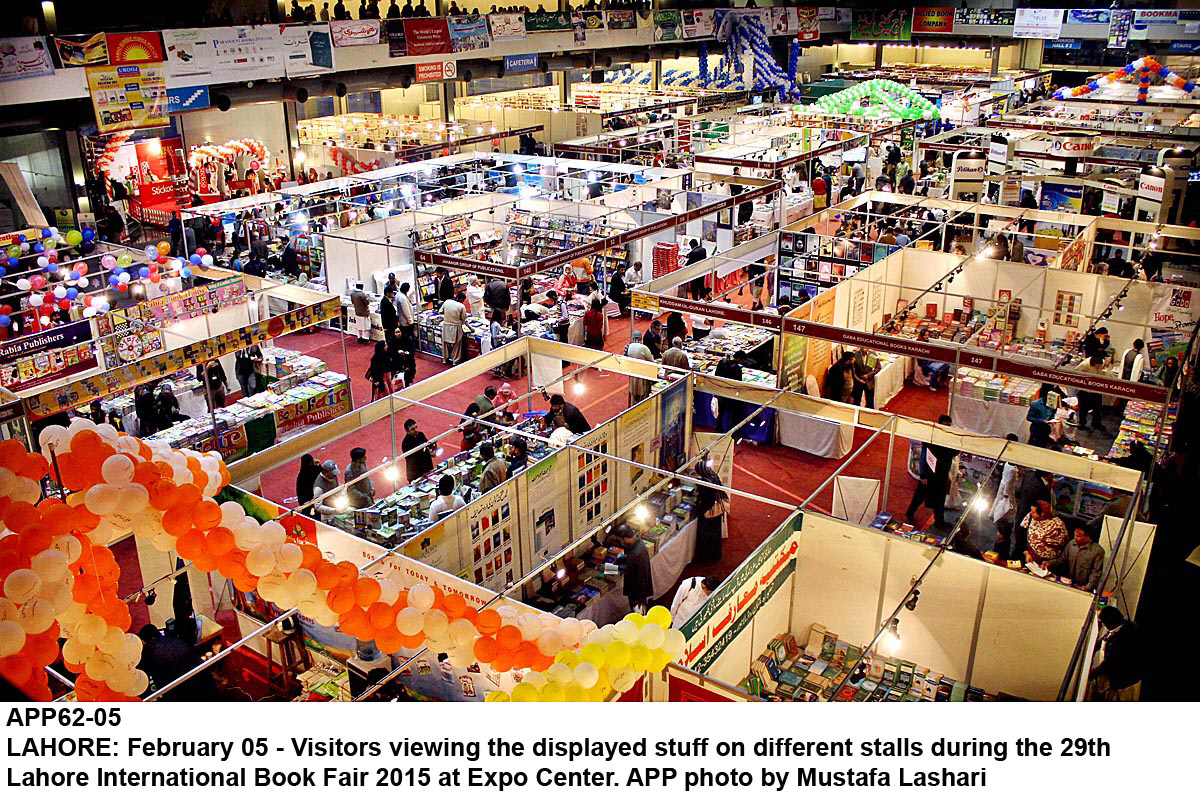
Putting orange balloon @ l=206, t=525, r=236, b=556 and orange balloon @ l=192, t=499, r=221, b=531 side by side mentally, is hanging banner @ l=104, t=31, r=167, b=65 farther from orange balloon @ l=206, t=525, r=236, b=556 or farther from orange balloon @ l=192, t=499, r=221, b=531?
orange balloon @ l=206, t=525, r=236, b=556

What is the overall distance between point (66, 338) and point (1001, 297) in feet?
39.8

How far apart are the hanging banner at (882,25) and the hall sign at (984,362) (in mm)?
34127

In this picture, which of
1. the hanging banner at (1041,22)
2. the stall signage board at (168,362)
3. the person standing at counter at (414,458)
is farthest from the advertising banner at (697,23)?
the person standing at counter at (414,458)

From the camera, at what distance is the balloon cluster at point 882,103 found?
26047 mm

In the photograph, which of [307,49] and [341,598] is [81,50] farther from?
[341,598]

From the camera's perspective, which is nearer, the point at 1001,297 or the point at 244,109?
the point at 1001,297

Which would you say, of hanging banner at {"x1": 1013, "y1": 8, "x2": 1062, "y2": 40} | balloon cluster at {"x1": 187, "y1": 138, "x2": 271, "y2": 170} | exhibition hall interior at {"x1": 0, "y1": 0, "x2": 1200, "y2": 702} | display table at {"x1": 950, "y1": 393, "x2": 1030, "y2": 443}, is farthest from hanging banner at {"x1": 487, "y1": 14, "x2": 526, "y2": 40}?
hanging banner at {"x1": 1013, "y1": 8, "x2": 1062, "y2": 40}

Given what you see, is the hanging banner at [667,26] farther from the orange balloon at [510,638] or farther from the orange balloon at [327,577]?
the orange balloon at [510,638]

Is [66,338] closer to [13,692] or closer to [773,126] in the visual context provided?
[13,692]

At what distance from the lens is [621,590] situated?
7980 millimetres

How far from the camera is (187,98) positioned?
63.7 ft

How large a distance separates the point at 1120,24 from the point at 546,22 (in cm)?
2119

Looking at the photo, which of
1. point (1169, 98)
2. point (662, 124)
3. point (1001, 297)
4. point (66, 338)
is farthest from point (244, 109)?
point (1169, 98)
